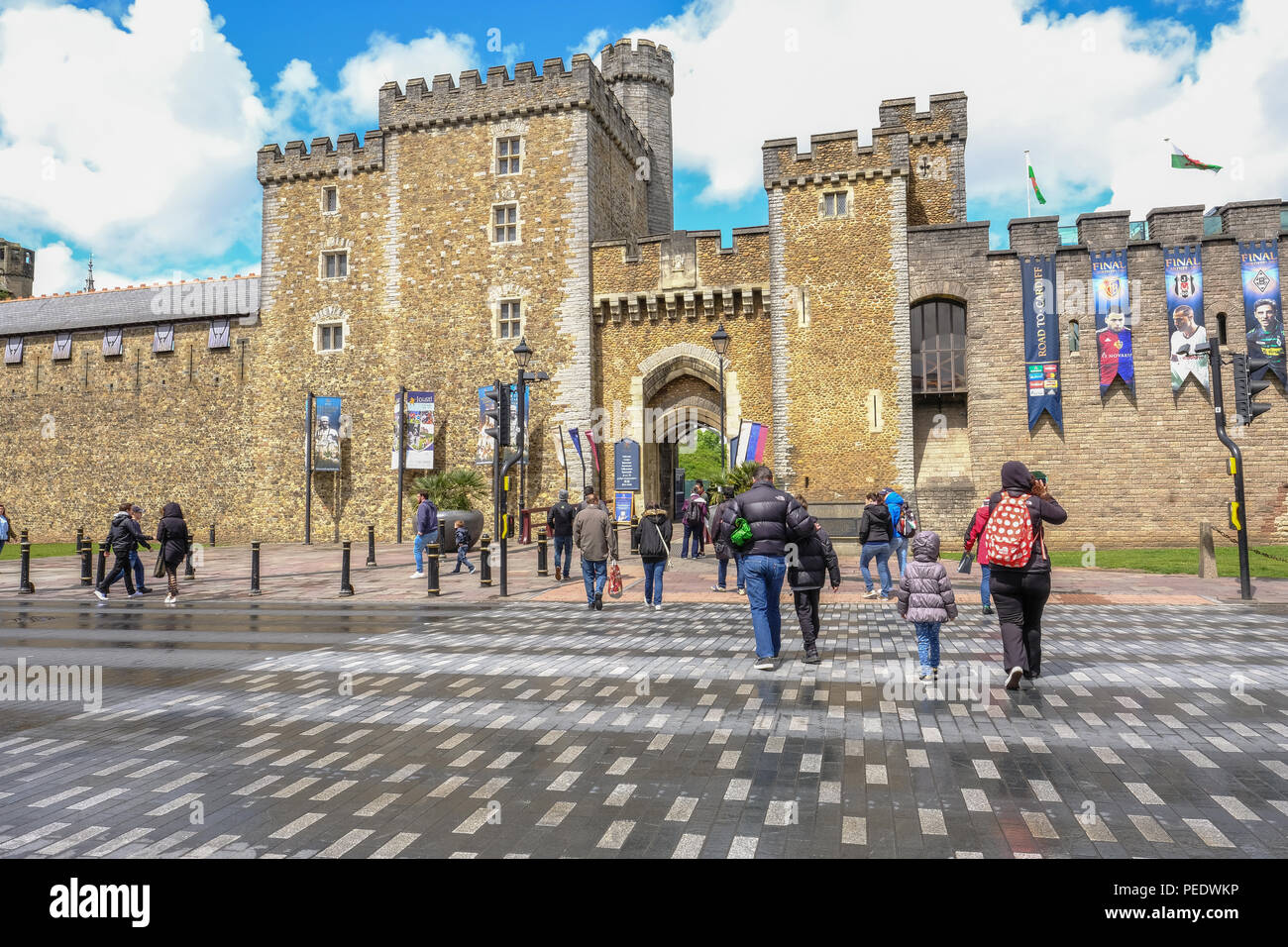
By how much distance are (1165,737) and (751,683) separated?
286 centimetres

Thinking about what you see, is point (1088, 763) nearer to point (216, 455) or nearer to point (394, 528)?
point (394, 528)

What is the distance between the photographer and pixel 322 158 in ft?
93.6

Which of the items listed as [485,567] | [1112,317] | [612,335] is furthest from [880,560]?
[612,335]

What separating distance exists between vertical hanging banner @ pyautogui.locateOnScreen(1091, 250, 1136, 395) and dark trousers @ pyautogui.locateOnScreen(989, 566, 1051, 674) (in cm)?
1818

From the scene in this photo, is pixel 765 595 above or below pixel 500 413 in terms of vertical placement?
below

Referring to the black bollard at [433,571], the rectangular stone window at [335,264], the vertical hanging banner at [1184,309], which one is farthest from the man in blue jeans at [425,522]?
the vertical hanging banner at [1184,309]

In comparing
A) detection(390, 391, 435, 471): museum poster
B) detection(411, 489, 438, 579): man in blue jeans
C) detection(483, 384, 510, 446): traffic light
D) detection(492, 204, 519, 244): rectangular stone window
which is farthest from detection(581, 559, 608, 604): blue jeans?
detection(492, 204, 519, 244): rectangular stone window

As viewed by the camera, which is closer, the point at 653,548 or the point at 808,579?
the point at 808,579

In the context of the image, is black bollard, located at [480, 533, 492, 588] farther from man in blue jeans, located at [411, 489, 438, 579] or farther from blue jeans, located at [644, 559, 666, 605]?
blue jeans, located at [644, 559, 666, 605]

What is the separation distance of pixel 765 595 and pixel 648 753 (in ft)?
8.83

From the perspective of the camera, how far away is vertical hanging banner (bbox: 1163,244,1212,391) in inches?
825

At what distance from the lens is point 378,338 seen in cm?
2759

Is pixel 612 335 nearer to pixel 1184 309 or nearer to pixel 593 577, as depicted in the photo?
pixel 593 577

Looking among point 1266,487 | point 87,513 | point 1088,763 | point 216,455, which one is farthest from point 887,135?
point 87,513
